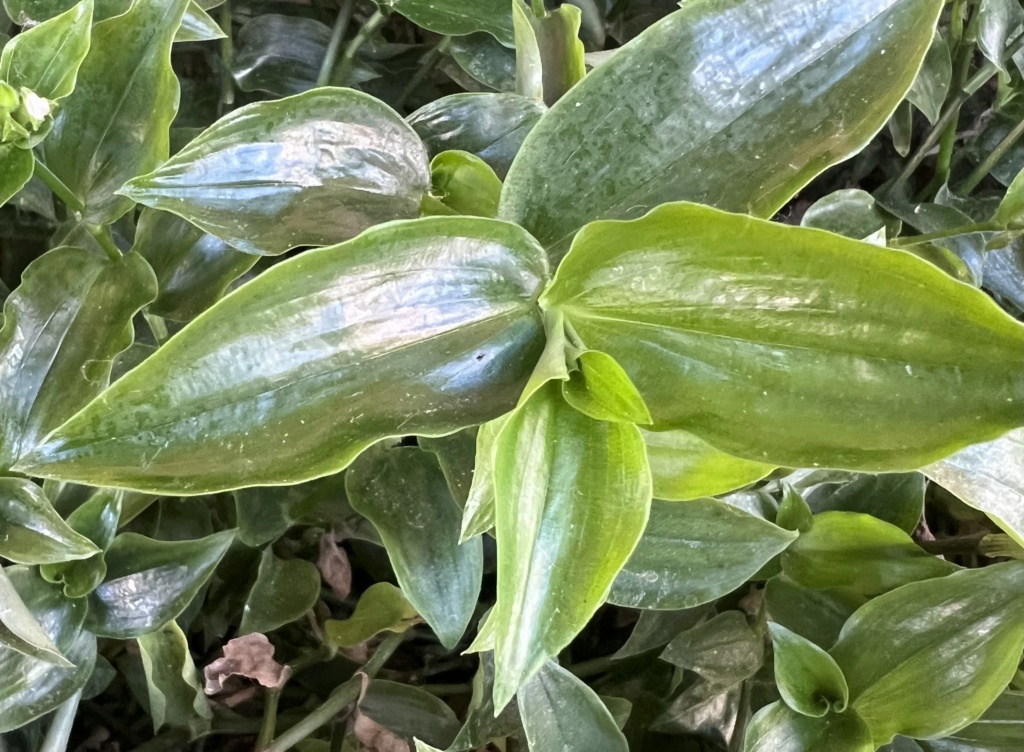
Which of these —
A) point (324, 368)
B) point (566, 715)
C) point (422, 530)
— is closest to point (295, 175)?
point (324, 368)

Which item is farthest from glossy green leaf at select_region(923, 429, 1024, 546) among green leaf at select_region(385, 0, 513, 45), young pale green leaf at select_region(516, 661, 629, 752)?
green leaf at select_region(385, 0, 513, 45)

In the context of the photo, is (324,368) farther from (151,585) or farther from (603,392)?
(151,585)

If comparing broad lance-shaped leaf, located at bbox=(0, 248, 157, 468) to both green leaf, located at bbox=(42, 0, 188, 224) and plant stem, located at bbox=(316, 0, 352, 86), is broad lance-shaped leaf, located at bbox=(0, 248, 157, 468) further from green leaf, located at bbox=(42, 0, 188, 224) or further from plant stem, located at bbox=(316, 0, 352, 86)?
plant stem, located at bbox=(316, 0, 352, 86)

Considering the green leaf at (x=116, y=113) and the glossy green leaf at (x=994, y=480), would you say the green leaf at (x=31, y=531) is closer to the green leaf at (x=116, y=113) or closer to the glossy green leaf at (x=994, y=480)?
the green leaf at (x=116, y=113)

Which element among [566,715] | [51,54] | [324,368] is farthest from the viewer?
[566,715]

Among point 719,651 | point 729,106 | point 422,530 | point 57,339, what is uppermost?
point 729,106

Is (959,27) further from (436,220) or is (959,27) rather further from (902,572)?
(436,220)
